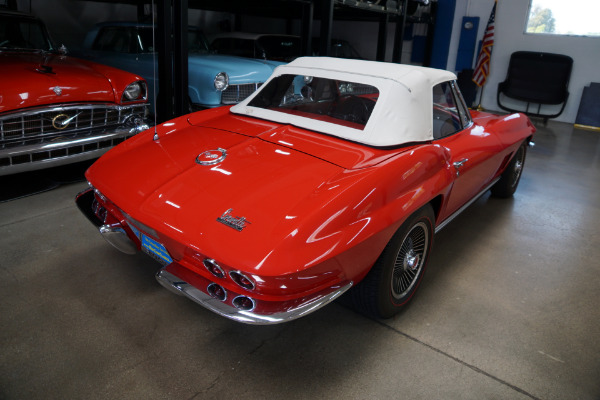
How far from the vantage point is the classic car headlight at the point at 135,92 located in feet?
12.8

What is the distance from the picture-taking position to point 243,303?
1.61 m

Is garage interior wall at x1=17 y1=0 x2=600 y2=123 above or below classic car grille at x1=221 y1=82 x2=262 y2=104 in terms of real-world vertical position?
above

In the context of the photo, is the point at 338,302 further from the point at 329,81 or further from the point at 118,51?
the point at 118,51

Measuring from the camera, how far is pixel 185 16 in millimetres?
4129

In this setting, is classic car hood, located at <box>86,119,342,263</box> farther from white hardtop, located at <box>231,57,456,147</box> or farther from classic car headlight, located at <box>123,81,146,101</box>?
classic car headlight, located at <box>123,81,146,101</box>

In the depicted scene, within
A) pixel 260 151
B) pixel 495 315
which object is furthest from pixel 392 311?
pixel 260 151

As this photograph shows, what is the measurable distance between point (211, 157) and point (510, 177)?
2853mm

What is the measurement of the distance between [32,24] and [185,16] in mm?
1588

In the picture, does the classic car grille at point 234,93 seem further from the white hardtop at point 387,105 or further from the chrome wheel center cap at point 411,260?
the chrome wheel center cap at point 411,260

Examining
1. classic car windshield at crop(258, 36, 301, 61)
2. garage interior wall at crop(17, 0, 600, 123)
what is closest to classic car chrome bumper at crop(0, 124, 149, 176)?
classic car windshield at crop(258, 36, 301, 61)

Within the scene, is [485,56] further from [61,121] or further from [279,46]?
[61,121]

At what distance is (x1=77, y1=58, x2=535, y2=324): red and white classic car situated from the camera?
A: 5.19ft

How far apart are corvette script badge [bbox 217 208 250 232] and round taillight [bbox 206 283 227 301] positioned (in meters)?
0.23

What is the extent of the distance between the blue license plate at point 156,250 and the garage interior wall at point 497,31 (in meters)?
7.20
